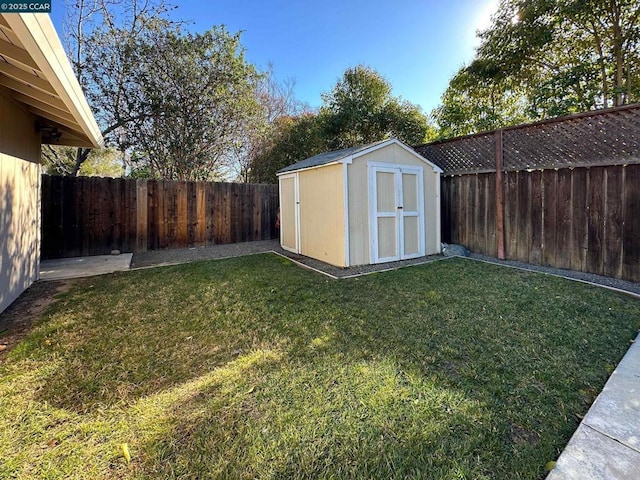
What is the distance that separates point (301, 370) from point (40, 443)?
58.2 inches

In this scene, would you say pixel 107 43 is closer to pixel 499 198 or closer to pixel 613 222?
pixel 499 198

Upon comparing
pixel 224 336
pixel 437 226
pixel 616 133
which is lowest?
pixel 224 336

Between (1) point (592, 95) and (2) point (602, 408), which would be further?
(1) point (592, 95)

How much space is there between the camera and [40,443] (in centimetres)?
154

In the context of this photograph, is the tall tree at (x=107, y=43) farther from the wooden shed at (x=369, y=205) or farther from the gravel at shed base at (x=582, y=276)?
the gravel at shed base at (x=582, y=276)

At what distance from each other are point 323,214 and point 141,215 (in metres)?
4.60

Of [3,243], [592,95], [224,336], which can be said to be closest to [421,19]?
[592,95]

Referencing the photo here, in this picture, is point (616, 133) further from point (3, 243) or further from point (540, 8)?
point (3, 243)

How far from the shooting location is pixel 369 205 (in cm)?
539

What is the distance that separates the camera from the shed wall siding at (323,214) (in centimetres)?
530

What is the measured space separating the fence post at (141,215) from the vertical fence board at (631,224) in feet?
29.7

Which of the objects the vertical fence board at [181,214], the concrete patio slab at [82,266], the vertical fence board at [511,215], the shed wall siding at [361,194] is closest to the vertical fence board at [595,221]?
the vertical fence board at [511,215]

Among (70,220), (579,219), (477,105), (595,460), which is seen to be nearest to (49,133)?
(70,220)

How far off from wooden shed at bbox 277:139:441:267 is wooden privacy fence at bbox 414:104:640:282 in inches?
32.1
